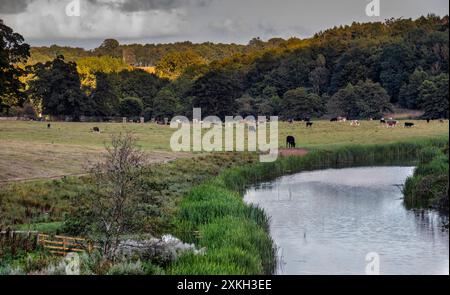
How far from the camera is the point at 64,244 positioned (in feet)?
67.3

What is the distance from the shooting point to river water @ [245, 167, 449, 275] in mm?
21734

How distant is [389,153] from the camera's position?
58562 mm

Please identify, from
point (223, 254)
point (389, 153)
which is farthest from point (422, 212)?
point (389, 153)

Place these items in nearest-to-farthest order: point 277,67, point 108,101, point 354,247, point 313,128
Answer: point 354,247 → point 313,128 → point 108,101 → point 277,67

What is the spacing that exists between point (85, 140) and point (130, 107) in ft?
153

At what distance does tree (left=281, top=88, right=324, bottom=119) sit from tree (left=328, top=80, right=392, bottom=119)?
2.68m

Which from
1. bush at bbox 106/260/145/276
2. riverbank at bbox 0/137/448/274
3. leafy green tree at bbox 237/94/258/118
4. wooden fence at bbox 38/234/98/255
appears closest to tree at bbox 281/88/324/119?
leafy green tree at bbox 237/94/258/118

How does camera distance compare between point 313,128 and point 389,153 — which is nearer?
point 389,153

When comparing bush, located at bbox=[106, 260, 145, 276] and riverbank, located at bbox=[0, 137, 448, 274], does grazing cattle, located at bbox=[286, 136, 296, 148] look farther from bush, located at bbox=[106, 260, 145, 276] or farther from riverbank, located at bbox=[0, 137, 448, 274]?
bush, located at bbox=[106, 260, 145, 276]

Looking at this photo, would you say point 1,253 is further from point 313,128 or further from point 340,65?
point 340,65

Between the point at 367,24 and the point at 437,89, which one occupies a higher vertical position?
the point at 367,24

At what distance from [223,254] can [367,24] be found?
5875 inches

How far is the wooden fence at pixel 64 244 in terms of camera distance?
20.0 meters

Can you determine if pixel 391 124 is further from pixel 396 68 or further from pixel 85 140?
pixel 85 140
